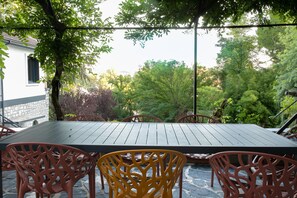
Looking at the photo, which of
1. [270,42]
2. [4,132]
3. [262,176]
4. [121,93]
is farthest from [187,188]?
[270,42]

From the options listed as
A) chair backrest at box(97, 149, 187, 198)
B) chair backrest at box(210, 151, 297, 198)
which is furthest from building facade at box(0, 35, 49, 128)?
chair backrest at box(210, 151, 297, 198)

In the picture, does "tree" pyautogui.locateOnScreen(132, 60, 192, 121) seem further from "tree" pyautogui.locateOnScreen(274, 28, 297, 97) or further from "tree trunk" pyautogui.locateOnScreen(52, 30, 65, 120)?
"tree trunk" pyautogui.locateOnScreen(52, 30, 65, 120)

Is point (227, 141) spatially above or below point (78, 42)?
below

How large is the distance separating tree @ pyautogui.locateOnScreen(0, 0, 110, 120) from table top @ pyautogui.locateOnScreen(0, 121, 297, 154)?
143 cm

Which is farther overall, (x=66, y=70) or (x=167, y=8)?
(x=66, y=70)

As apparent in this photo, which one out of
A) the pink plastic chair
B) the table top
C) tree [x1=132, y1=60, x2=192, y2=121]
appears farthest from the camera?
tree [x1=132, y1=60, x2=192, y2=121]

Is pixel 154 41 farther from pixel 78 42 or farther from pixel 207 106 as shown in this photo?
pixel 207 106

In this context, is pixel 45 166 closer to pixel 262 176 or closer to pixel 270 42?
pixel 262 176

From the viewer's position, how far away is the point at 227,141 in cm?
231

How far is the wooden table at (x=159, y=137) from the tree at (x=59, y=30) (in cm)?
143

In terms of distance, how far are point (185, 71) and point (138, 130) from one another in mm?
3680

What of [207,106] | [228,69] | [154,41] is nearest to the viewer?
[154,41]

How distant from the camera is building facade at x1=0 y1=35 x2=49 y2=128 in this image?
764 cm

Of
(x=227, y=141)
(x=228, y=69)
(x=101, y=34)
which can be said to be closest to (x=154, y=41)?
(x=101, y=34)
